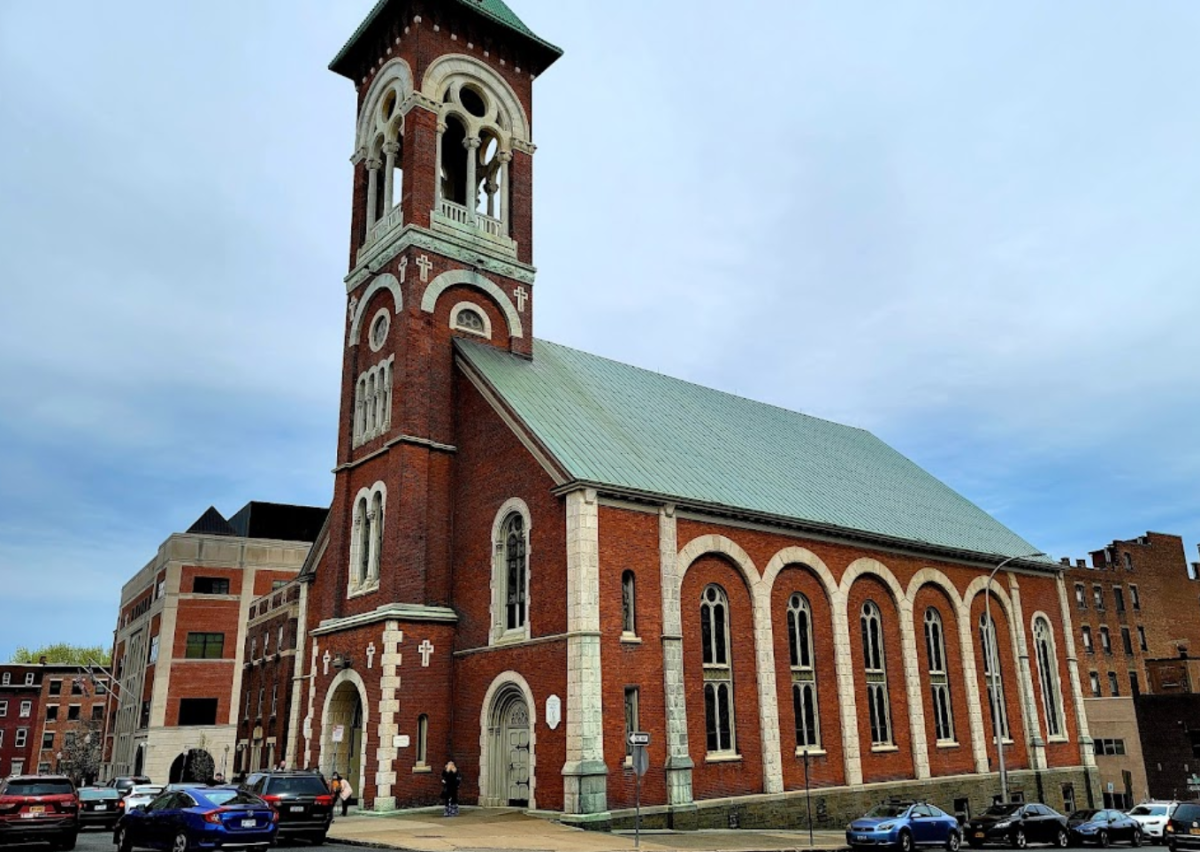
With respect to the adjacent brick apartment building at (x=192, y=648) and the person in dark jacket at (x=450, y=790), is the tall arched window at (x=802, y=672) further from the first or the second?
the adjacent brick apartment building at (x=192, y=648)

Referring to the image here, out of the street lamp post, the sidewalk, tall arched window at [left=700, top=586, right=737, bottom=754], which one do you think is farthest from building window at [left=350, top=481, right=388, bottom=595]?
the street lamp post

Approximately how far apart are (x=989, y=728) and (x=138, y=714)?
60.1 m

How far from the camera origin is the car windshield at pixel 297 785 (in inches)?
930

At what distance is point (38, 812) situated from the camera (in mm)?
22469

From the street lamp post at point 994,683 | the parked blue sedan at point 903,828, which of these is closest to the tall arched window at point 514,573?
the parked blue sedan at point 903,828

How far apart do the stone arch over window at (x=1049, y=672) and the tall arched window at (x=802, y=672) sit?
16120mm

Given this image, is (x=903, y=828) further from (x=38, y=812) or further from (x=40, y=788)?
(x=40, y=788)

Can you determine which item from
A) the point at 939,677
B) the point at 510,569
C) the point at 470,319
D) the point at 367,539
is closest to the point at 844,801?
the point at 939,677

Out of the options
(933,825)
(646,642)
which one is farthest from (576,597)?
(933,825)

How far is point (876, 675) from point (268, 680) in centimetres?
3428

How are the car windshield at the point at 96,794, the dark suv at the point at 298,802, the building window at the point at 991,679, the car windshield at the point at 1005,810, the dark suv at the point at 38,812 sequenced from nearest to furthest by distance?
1. the dark suv at the point at 38,812
2. the dark suv at the point at 298,802
3. the car windshield at the point at 1005,810
4. the car windshield at the point at 96,794
5. the building window at the point at 991,679

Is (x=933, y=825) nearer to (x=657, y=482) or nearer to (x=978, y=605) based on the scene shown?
(x=657, y=482)

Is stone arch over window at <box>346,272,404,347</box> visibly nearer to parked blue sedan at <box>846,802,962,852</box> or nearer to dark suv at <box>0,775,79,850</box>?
dark suv at <box>0,775,79,850</box>

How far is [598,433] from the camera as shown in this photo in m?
33.2
